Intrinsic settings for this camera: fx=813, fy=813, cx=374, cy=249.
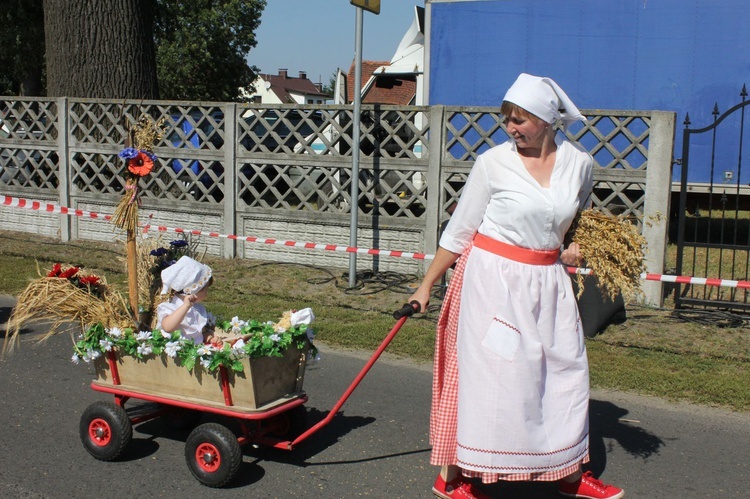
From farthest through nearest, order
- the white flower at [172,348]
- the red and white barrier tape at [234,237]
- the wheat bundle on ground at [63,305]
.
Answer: the red and white barrier tape at [234,237], the wheat bundle on ground at [63,305], the white flower at [172,348]

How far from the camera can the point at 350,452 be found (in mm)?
4773

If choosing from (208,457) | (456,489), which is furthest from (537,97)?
(208,457)

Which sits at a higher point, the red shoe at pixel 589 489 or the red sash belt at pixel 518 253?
the red sash belt at pixel 518 253

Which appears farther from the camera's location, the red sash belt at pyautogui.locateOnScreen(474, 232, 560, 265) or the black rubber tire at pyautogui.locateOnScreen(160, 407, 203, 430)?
the black rubber tire at pyautogui.locateOnScreen(160, 407, 203, 430)

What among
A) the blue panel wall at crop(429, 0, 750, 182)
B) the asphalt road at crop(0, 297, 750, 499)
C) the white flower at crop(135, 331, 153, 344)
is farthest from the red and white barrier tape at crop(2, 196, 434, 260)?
the blue panel wall at crop(429, 0, 750, 182)

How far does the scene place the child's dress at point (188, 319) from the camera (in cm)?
464

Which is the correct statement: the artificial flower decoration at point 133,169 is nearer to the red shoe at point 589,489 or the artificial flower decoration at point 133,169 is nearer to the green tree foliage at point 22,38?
the red shoe at point 589,489

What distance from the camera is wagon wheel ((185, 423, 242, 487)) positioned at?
13.7ft

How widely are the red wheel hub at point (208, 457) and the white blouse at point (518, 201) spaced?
5.31 feet

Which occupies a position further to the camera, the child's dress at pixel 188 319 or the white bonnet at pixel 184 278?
the child's dress at pixel 188 319

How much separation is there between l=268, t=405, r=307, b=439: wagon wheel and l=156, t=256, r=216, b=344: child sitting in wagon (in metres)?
0.62

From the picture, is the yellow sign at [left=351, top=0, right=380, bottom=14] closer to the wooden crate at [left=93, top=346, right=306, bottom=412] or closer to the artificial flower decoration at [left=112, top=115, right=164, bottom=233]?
the artificial flower decoration at [left=112, top=115, right=164, bottom=233]

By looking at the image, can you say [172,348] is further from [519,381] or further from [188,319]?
[519,381]

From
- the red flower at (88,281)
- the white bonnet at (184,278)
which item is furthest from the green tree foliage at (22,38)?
the white bonnet at (184,278)
